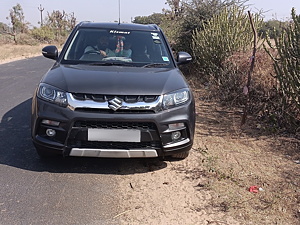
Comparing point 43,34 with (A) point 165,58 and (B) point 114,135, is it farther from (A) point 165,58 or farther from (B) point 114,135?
(B) point 114,135

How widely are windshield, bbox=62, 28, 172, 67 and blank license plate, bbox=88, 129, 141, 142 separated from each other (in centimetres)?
133

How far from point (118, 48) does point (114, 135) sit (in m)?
1.84

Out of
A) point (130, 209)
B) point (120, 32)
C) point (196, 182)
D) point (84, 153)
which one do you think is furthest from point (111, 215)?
point (120, 32)

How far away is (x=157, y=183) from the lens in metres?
3.76

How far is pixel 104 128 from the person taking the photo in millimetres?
3504

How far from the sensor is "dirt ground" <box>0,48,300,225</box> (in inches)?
122

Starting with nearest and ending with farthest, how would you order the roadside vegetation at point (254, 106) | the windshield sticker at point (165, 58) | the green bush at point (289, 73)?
1. the roadside vegetation at point (254, 106)
2. the windshield sticker at point (165, 58)
3. the green bush at point (289, 73)

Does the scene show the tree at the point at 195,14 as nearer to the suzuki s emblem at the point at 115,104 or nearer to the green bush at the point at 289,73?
the green bush at the point at 289,73

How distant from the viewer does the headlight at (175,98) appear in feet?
12.0

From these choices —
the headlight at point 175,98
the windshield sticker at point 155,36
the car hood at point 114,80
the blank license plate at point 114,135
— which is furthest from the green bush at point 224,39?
the blank license plate at point 114,135

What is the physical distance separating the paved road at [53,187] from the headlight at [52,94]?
0.88m

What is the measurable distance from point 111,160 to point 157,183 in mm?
827

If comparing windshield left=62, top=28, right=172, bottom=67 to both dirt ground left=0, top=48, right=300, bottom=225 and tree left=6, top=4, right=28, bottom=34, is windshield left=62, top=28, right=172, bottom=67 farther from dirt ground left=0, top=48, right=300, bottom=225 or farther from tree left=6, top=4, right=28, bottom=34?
tree left=6, top=4, right=28, bottom=34

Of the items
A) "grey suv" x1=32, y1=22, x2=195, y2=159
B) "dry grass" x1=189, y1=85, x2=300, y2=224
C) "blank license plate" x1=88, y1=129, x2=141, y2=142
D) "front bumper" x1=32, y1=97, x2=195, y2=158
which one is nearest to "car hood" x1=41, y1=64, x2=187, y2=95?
"grey suv" x1=32, y1=22, x2=195, y2=159
